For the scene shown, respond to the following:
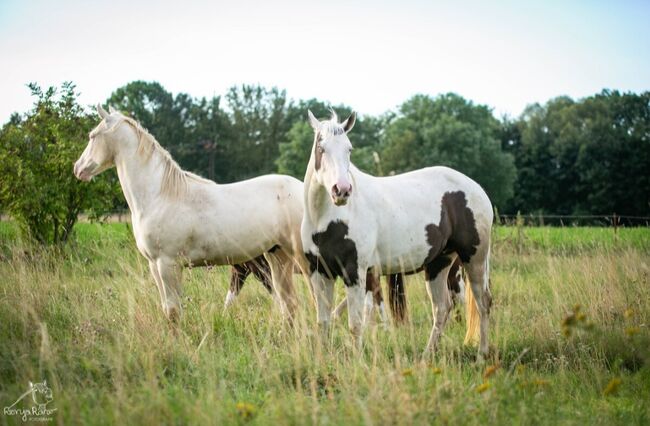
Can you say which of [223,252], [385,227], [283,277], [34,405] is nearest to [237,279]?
[283,277]

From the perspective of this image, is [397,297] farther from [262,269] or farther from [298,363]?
[298,363]

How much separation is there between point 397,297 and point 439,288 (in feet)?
2.32

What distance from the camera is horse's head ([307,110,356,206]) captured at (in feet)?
13.5

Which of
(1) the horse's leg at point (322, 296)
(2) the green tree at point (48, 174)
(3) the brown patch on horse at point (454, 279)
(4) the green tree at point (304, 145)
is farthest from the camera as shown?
(4) the green tree at point (304, 145)

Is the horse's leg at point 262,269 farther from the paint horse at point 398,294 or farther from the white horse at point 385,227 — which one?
the white horse at point 385,227

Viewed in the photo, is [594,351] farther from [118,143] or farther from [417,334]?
[118,143]

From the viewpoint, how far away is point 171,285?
17.6 feet

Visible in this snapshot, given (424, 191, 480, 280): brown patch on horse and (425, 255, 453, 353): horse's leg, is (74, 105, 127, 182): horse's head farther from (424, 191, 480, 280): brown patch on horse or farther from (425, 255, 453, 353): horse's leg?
(425, 255, 453, 353): horse's leg

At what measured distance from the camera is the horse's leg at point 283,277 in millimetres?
6238

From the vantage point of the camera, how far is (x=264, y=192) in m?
6.16

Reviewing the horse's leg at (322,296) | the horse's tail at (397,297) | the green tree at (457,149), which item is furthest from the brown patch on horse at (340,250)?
the green tree at (457,149)

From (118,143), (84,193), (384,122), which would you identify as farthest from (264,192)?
(384,122)

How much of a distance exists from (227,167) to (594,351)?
4457 cm

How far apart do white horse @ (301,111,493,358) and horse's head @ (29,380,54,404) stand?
2208 mm
